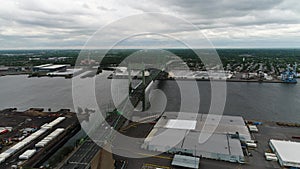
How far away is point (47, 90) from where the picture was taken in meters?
14.8

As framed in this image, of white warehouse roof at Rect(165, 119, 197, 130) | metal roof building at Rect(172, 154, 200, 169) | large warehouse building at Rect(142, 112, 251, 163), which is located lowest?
metal roof building at Rect(172, 154, 200, 169)

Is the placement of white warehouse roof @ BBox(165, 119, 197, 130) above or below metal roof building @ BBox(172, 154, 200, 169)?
above

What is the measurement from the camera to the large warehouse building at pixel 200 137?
589cm

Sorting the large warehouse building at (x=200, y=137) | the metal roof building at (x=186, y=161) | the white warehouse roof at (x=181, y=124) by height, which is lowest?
the metal roof building at (x=186, y=161)

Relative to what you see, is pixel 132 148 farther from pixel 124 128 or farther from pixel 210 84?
pixel 210 84

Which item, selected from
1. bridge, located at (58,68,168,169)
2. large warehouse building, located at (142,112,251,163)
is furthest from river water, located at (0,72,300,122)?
bridge, located at (58,68,168,169)

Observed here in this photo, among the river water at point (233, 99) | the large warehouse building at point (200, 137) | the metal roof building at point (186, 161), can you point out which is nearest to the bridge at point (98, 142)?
the large warehouse building at point (200, 137)

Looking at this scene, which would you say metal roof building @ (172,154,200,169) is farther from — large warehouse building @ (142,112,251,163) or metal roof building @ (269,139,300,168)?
metal roof building @ (269,139,300,168)

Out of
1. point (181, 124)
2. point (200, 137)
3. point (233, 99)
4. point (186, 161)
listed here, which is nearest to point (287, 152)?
point (200, 137)

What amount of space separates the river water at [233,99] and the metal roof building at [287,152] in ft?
8.38

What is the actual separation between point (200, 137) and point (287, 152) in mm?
2417

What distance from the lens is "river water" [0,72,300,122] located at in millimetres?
9648

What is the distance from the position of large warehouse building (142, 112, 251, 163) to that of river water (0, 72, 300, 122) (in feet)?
6.70

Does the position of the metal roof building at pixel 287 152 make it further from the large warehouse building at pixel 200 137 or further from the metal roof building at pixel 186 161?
the metal roof building at pixel 186 161
